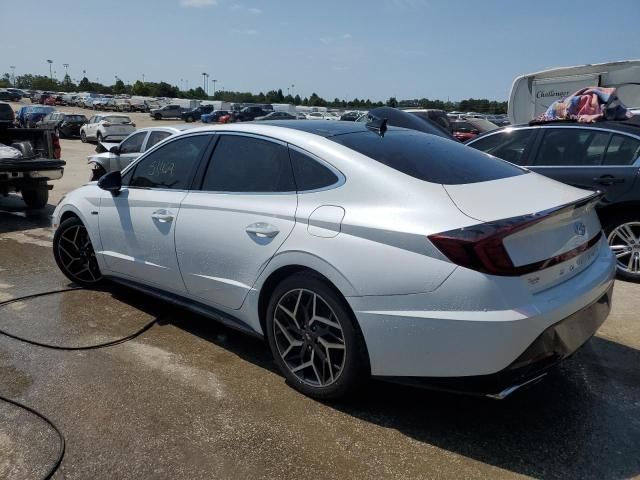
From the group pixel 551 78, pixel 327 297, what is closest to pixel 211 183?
pixel 327 297

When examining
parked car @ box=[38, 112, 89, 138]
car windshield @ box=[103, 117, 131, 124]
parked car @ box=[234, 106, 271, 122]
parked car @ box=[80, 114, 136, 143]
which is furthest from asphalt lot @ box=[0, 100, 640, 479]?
parked car @ box=[234, 106, 271, 122]

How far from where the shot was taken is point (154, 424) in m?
2.99

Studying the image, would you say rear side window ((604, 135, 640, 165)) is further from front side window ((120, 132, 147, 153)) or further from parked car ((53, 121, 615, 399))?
front side window ((120, 132, 147, 153))

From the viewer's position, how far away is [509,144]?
253 inches

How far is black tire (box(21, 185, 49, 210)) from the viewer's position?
364 inches

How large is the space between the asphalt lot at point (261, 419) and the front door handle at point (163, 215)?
88 cm

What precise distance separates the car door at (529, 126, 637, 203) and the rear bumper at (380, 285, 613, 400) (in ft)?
10.2

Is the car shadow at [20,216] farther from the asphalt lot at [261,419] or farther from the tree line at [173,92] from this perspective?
the tree line at [173,92]

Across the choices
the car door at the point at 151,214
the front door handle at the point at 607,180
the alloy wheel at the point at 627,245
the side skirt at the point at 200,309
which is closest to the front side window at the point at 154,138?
the car door at the point at 151,214

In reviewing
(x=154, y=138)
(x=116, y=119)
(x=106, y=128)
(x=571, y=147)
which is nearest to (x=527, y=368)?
(x=571, y=147)

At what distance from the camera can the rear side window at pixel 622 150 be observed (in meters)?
5.48

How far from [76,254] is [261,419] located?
296 centimetres

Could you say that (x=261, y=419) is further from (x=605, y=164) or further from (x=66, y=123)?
(x=66, y=123)

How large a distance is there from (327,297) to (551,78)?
9028mm
